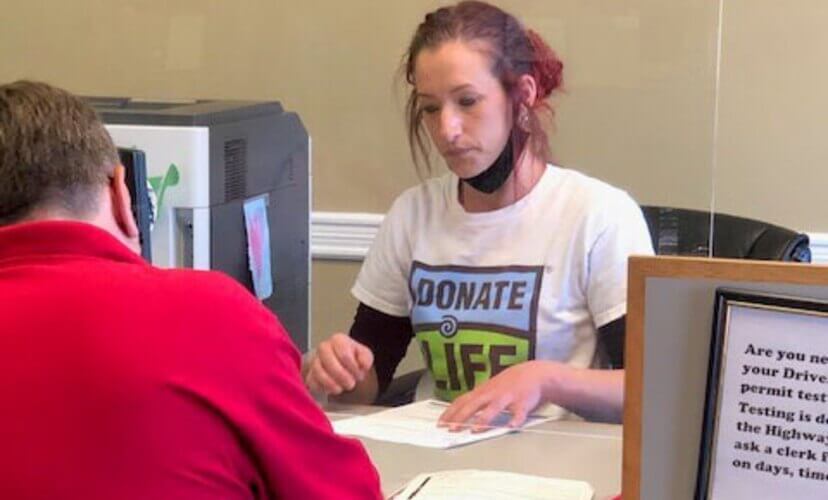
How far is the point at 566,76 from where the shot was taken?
105 inches

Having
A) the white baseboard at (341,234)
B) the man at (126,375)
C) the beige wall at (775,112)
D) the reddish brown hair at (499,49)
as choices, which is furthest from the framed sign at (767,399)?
→ the white baseboard at (341,234)

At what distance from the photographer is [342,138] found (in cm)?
310

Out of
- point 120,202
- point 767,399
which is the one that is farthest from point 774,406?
point 120,202

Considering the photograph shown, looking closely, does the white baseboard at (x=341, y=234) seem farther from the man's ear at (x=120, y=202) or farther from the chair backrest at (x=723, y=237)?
the man's ear at (x=120, y=202)

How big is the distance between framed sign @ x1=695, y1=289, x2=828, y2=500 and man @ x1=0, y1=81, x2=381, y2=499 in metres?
0.37

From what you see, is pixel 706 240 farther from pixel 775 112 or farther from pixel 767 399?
pixel 767 399

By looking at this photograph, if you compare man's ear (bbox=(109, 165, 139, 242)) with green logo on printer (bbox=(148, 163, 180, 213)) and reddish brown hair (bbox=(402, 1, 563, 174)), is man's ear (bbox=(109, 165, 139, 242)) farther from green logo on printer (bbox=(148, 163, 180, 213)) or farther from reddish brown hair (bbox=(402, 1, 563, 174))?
reddish brown hair (bbox=(402, 1, 563, 174))

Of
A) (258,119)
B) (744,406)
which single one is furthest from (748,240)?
(744,406)

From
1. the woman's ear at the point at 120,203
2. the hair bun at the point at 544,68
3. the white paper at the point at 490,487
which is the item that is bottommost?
the white paper at the point at 490,487

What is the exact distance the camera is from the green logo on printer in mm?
1757

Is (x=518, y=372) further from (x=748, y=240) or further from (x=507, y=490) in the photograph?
(x=748, y=240)

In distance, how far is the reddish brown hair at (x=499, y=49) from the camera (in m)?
2.04

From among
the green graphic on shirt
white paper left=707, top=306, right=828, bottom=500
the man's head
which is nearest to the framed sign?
white paper left=707, top=306, right=828, bottom=500

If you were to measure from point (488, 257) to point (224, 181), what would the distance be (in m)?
0.45
